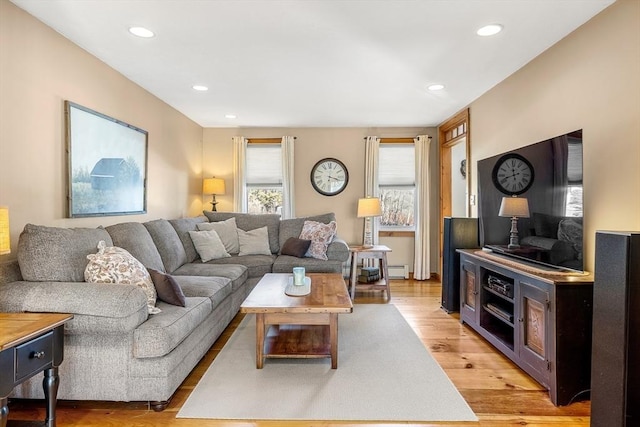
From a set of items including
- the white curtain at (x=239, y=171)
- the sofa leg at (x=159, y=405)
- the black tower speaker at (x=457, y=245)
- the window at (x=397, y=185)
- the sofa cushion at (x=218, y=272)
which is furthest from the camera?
the window at (x=397, y=185)

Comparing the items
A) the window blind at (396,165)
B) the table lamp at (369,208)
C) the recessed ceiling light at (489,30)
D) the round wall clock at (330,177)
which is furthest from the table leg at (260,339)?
the window blind at (396,165)

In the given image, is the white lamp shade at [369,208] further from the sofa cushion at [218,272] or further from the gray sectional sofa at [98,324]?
the gray sectional sofa at [98,324]

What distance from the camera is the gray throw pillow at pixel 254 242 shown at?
458 cm

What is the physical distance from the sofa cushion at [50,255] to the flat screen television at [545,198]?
3154 mm

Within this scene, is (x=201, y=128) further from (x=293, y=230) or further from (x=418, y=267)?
(x=418, y=267)

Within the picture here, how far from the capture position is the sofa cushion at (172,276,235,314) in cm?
281

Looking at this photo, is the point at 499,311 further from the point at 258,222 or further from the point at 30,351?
the point at 258,222

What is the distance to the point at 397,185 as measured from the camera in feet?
18.6

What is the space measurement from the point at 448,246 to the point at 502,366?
4.89 feet

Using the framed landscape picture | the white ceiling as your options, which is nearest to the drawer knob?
the framed landscape picture

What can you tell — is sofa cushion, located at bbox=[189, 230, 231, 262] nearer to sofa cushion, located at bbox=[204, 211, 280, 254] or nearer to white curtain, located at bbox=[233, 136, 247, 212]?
sofa cushion, located at bbox=[204, 211, 280, 254]

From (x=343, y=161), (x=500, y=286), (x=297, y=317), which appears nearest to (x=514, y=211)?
(x=500, y=286)

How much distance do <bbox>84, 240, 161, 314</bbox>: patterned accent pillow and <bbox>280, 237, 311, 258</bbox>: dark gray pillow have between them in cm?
218

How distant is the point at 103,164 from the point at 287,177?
279 cm
